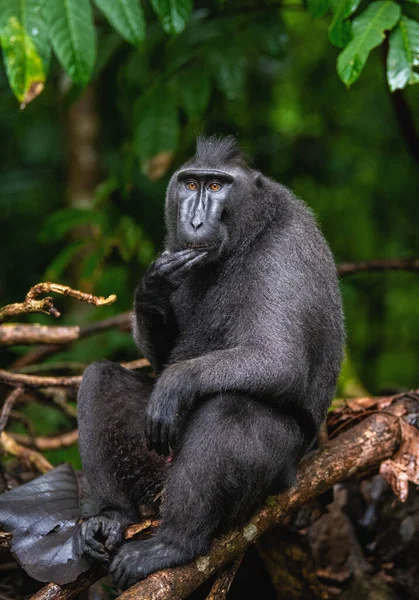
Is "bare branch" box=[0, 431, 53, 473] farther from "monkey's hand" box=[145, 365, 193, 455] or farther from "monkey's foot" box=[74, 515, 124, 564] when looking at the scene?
"monkey's hand" box=[145, 365, 193, 455]

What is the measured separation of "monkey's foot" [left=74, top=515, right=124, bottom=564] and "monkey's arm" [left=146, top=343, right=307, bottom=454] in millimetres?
535

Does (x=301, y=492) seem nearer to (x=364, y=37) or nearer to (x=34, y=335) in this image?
(x=34, y=335)

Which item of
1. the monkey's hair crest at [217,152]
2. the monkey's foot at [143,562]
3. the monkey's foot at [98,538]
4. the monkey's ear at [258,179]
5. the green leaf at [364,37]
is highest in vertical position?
the green leaf at [364,37]

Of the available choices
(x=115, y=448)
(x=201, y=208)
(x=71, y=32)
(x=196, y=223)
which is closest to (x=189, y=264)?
(x=196, y=223)

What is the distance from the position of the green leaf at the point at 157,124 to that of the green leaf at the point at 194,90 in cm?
12

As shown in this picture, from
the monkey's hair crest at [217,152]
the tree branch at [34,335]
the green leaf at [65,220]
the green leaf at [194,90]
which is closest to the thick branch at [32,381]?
the tree branch at [34,335]

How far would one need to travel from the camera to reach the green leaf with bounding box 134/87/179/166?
589 cm

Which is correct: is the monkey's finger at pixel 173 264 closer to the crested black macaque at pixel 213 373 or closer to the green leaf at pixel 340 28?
the crested black macaque at pixel 213 373

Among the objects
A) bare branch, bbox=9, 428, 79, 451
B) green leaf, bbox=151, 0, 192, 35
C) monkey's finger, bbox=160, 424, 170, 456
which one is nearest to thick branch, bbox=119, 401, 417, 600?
monkey's finger, bbox=160, 424, 170, 456

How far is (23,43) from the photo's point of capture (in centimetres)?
394

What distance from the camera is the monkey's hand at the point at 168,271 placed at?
13.6ft

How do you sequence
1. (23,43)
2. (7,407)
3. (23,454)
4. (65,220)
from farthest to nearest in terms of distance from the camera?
1. (65,220)
2. (23,454)
3. (7,407)
4. (23,43)

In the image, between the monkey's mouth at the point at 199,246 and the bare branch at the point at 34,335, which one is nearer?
the monkey's mouth at the point at 199,246

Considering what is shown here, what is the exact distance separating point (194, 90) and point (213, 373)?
2.81 meters
